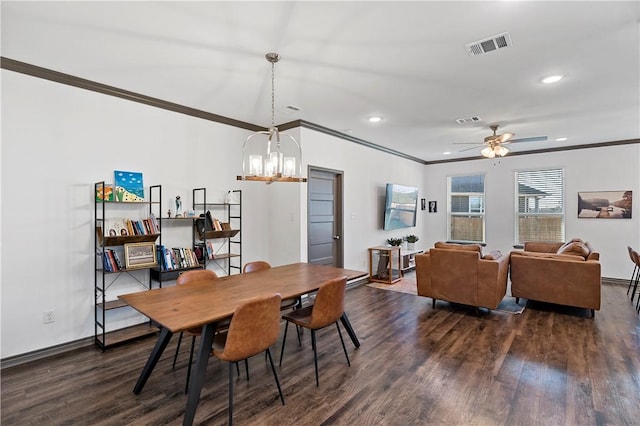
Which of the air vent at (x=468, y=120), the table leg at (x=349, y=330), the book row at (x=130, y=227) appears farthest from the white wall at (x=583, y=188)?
the book row at (x=130, y=227)

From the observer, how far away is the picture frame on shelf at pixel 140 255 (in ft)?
11.1

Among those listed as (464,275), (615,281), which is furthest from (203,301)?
(615,281)

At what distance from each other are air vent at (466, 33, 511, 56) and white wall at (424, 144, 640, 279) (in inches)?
212

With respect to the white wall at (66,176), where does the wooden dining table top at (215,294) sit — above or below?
below

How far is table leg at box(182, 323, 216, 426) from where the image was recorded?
1983 millimetres

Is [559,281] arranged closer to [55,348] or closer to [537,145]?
[537,145]

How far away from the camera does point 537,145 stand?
6.57 meters

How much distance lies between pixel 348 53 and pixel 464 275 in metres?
3.16

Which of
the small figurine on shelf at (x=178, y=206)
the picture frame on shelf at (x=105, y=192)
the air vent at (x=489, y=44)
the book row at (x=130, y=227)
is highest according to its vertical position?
the air vent at (x=489, y=44)

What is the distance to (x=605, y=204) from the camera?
20.5 feet

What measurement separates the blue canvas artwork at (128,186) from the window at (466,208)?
712cm

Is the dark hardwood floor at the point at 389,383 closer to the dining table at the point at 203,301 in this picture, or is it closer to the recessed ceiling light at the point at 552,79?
the dining table at the point at 203,301

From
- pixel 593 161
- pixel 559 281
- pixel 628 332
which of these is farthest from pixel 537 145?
pixel 628 332

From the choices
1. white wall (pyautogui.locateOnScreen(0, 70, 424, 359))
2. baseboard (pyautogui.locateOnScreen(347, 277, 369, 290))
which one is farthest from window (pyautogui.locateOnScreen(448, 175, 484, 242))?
white wall (pyautogui.locateOnScreen(0, 70, 424, 359))
